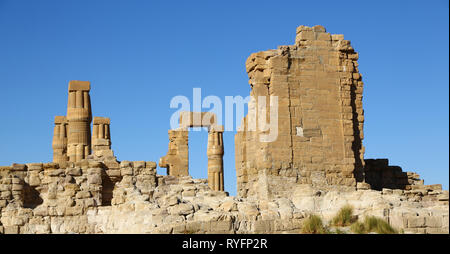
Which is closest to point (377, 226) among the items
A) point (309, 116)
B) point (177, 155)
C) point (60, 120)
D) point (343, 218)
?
point (343, 218)

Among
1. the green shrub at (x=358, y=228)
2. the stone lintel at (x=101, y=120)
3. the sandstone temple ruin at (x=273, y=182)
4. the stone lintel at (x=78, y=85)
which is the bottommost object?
the green shrub at (x=358, y=228)

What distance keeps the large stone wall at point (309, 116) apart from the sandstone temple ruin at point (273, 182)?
2cm

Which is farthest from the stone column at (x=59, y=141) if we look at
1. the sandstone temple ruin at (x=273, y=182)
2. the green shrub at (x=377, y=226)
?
the green shrub at (x=377, y=226)

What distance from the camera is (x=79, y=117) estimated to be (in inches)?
808

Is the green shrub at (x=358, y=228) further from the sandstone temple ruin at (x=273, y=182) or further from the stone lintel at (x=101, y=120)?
the stone lintel at (x=101, y=120)

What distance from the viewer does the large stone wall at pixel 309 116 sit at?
15.9m

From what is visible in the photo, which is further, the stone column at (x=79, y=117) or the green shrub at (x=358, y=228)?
the stone column at (x=79, y=117)

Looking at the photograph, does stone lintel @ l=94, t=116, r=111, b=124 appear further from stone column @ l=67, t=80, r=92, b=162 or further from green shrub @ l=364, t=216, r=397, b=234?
green shrub @ l=364, t=216, r=397, b=234

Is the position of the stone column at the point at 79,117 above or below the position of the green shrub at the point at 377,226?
above

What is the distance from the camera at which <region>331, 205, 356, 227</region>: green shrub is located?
40.7ft

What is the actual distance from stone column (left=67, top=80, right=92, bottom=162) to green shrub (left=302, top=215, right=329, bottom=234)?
991 centimetres
